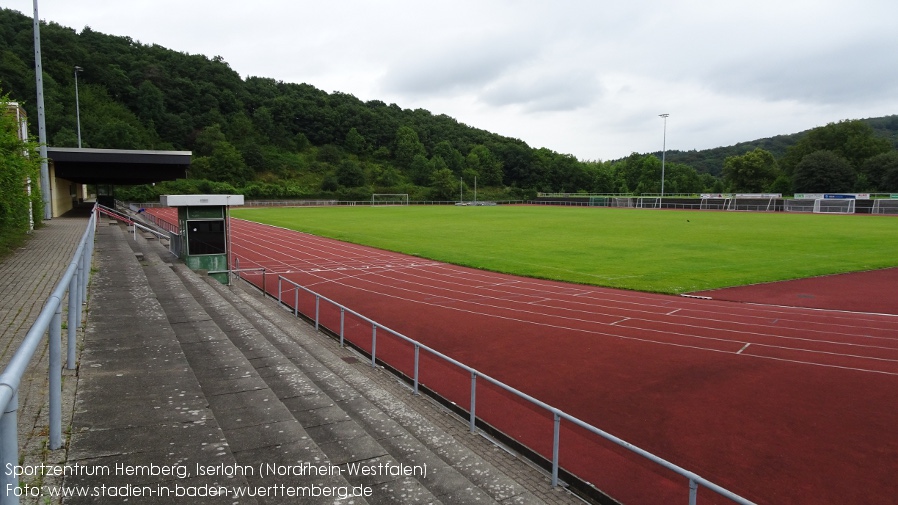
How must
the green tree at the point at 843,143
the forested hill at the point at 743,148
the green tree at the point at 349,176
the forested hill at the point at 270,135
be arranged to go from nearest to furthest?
the forested hill at the point at 270,135, the green tree at the point at 843,143, the green tree at the point at 349,176, the forested hill at the point at 743,148

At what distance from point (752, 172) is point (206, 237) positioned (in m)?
110

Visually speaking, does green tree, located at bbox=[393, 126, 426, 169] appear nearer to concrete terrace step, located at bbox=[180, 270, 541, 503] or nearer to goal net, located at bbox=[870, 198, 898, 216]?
goal net, located at bbox=[870, 198, 898, 216]

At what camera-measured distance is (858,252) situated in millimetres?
25922

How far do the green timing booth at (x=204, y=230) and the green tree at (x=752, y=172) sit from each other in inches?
4294

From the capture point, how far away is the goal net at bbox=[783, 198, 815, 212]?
2630 inches

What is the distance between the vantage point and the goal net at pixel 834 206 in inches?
2478

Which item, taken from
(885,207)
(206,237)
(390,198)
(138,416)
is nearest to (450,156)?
→ (390,198)

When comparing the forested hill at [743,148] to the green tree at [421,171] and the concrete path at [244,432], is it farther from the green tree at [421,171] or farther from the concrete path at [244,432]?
the concrete path at [244,432]

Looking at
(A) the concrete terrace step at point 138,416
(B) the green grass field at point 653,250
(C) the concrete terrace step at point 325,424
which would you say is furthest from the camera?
(B) the green grass field at point 653,250

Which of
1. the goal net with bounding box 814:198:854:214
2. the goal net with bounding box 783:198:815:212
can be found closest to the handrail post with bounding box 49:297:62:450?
the goal net with bounding box 814:198:854:214

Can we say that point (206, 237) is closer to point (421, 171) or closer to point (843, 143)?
point (421, 171)

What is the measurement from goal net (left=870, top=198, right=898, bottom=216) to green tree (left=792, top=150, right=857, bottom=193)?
1249 inches

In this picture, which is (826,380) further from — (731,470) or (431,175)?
(431,175)

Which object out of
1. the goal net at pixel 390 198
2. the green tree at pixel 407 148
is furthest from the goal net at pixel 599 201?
the green tree at pixel 407 148
